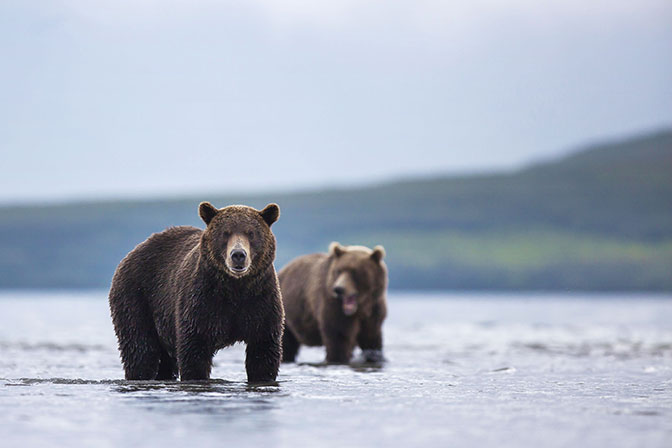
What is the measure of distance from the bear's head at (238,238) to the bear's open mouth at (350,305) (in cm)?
499

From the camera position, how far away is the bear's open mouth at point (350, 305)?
1484cm

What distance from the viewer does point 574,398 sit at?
31.6 ft

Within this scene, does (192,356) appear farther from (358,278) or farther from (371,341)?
(371,341)

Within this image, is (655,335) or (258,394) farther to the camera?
(655,335)

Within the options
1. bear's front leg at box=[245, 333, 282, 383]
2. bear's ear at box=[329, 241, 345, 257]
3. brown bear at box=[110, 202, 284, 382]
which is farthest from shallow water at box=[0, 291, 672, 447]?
bear's ear at box=[329, 241, 345, 257]

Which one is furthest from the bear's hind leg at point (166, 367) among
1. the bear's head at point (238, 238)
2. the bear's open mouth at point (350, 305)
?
the bear's open mouth at point (350, 305)

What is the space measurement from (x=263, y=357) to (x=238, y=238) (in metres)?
1.26

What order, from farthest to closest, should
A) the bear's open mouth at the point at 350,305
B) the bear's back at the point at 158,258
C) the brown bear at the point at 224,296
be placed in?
1. the bear's open mouth at the point at 350,305
2. the bear's back at the point at 158,258
3. the brown bear at the point at 224,296

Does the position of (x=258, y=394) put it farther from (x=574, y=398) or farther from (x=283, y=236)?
(x=283, y=236)

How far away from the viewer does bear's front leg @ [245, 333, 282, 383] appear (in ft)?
33.1

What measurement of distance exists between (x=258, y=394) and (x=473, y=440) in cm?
276

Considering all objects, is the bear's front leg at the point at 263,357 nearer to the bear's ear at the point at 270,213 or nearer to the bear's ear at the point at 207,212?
the bear's ear at the point at 270,213

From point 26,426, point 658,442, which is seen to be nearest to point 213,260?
point 26,426

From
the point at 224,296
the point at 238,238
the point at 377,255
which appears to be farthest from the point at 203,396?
the point at 377,255
